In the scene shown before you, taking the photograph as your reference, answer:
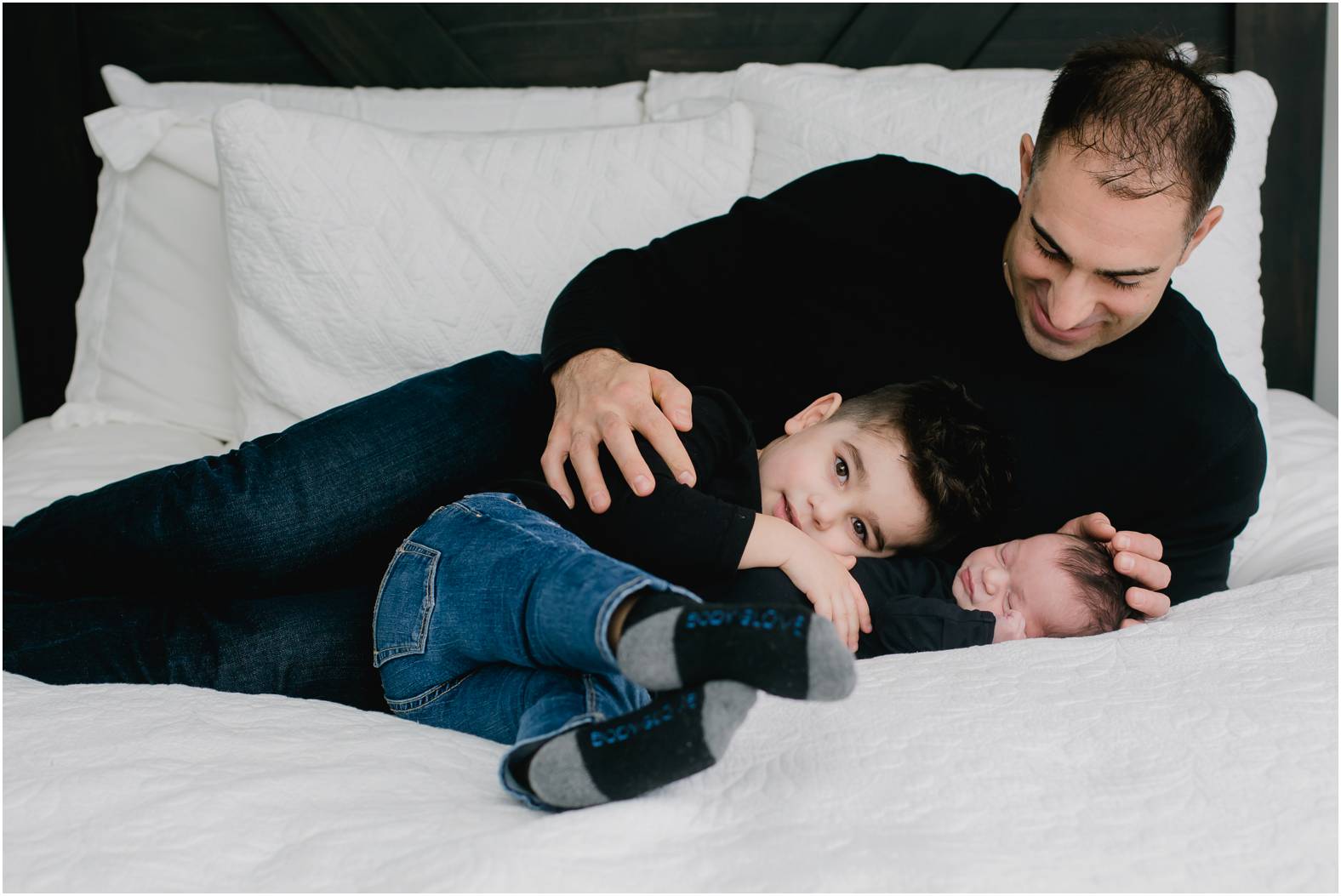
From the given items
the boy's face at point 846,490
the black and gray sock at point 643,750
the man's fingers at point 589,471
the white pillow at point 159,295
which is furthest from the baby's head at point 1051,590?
the white pillow at point 159,295

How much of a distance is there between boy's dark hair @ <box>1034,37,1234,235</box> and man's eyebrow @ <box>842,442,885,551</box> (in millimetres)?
388

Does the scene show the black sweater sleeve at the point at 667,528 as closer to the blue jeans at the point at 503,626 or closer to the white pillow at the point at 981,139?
the blue jeans at the point at 503,626

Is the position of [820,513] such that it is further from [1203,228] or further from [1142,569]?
[1203,228]

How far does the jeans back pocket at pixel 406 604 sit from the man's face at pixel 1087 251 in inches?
29.5

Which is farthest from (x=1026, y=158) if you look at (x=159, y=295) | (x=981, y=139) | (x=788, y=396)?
(x=159, y=295)

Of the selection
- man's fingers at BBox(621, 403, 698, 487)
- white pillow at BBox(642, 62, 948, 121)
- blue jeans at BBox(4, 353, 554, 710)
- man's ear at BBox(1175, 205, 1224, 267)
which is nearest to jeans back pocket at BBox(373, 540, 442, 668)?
blue jeans at BBox(4, 353, 554, 710)

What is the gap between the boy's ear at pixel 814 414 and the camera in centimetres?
124

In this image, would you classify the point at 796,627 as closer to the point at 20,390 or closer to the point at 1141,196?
the point at 1141,196

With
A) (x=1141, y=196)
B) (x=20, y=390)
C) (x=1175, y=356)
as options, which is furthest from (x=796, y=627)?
(x=20, y=390)

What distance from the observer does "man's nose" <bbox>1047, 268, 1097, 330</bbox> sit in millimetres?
1180

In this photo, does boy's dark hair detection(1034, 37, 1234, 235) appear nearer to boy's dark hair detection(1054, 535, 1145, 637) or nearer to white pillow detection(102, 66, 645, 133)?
boy's dark hair detection(1054, 535, 1145, 637)

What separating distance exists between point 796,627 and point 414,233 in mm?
1019

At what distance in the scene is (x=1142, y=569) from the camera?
115 centimetres

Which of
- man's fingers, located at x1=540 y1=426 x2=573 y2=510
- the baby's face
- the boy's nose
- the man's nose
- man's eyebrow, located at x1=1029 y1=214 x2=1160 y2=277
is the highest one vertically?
man's eyebrow, located at x1=1029 y1=214 x2=1160 y2=277
